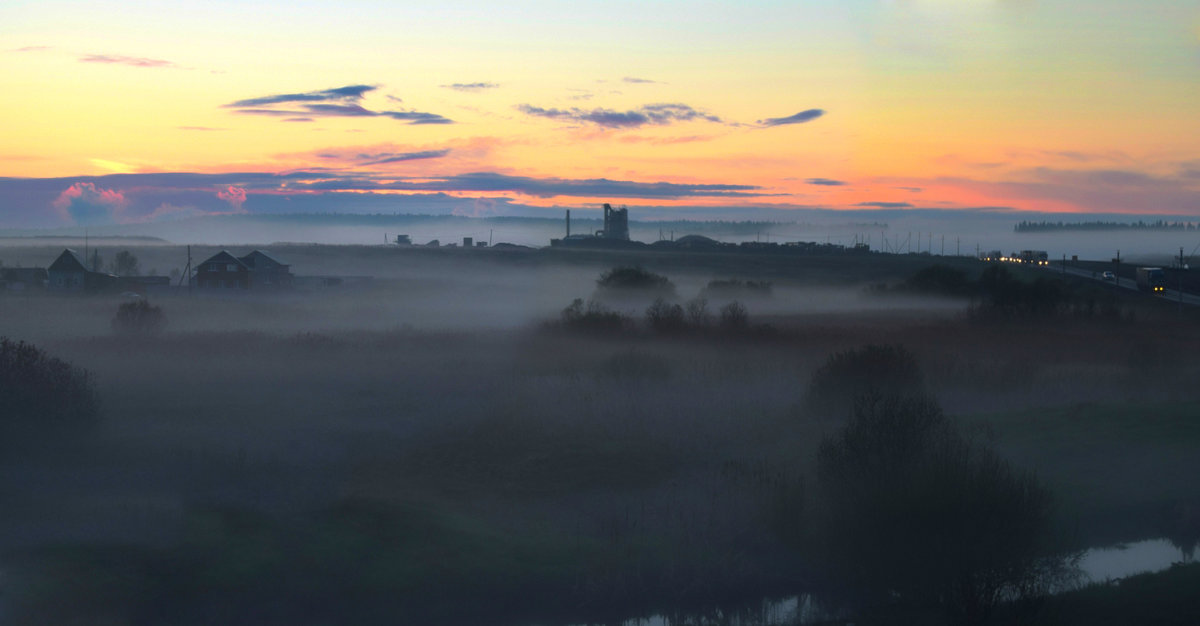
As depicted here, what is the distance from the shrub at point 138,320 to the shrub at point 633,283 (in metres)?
37.9

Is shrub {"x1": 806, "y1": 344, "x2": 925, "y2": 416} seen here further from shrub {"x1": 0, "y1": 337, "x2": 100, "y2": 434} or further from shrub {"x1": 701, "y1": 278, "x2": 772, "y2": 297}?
shrub {"x1": 701, "y1": 278, "x2": 772, "y2": 297}

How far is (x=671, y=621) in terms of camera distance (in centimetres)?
1642

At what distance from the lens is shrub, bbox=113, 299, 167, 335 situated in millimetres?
47125

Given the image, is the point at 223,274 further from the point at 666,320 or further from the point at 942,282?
the point at 942,282

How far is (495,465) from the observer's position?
948 inches

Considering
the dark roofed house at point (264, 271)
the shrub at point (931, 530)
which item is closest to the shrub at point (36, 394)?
the shrub at point (931, 530)

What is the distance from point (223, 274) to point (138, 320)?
29981mm

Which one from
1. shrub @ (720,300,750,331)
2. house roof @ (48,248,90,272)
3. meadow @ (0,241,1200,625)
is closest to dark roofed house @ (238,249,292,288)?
house roof @ (48,248,90,272)

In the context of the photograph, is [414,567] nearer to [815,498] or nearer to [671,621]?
[671,621]


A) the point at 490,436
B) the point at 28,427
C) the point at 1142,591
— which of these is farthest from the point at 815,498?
the point at 28,427

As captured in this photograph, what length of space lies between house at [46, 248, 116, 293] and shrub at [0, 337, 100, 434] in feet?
176

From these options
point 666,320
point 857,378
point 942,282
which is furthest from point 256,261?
point 857,378

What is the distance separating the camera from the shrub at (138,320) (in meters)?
47.1

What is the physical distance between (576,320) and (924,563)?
118 ft
